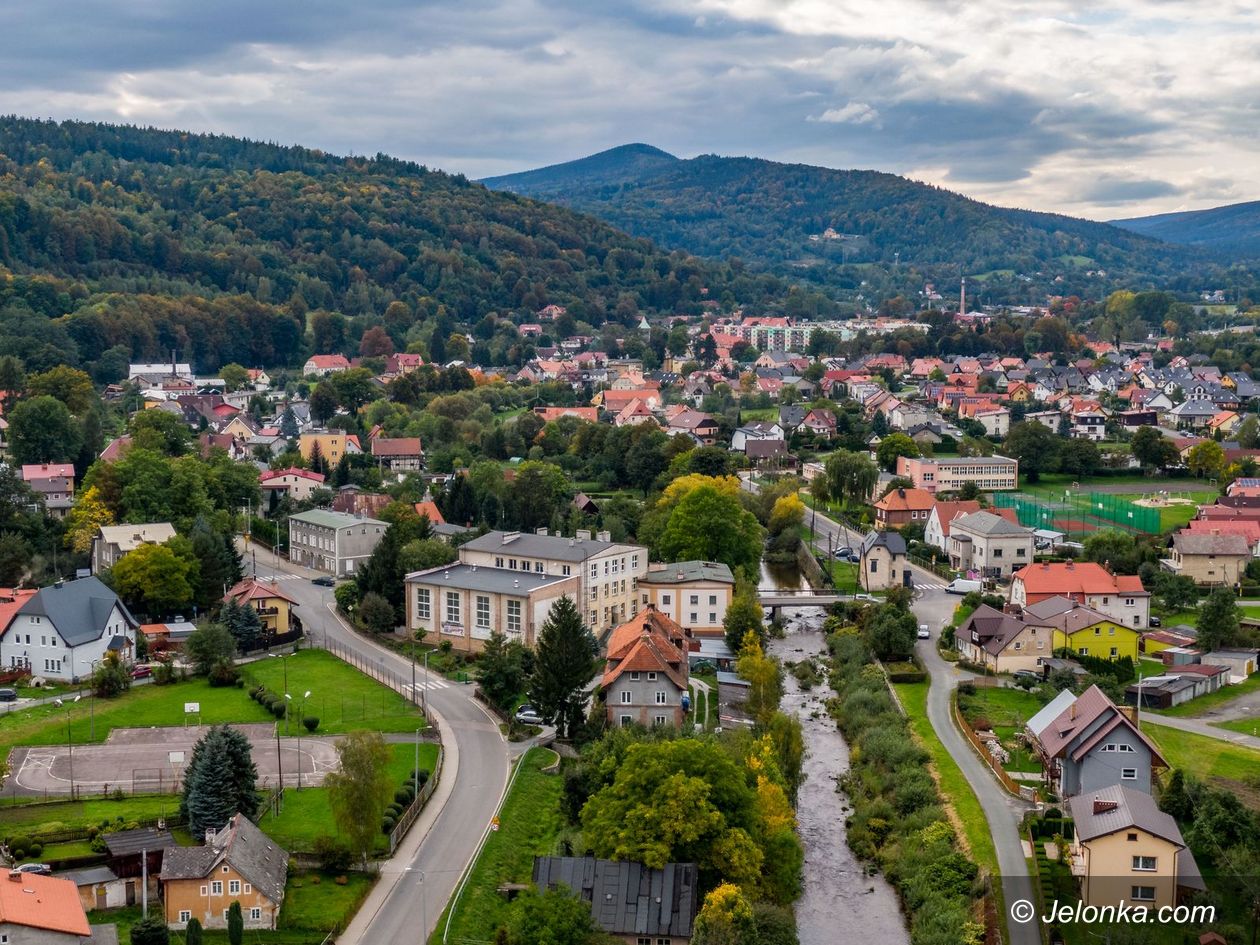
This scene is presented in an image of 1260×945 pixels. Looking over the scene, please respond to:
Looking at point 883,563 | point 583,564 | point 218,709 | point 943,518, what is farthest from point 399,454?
point 218,709

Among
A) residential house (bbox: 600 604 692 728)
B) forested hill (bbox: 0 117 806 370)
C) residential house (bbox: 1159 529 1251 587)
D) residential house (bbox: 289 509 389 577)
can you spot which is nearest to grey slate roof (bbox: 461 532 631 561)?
residential house (bbox: 289 509 389 577)

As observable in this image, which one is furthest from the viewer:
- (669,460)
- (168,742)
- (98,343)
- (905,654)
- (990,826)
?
(98,343)

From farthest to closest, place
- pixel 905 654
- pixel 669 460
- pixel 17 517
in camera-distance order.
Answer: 1. pixel 669 460
2. pixel 17 517
3. pixel 905 654

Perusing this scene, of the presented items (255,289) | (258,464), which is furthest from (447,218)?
(258,464)

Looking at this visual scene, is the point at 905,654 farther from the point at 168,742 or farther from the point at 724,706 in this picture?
the point at 168,742

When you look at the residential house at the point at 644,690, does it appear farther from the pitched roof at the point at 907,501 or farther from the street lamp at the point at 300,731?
the pitched roof at the point at 907,501

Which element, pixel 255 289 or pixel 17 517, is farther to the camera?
pixel 255 289

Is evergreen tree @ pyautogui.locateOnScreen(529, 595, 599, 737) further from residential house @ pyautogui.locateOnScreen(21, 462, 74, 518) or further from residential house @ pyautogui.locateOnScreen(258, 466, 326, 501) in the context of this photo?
residential house @ pyautogui.locateOnScreen(258, 466, 326, 501)
